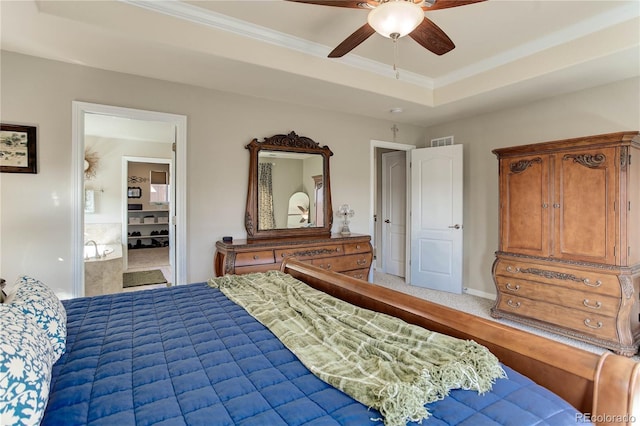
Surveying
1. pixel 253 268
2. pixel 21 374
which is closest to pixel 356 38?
pixel 253 268

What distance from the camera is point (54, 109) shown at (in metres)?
2.85

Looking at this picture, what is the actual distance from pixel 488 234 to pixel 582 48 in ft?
7.50

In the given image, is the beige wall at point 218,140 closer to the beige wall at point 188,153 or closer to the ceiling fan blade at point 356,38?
the beige wall at point 188,153

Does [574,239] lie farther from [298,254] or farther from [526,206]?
[298,254]

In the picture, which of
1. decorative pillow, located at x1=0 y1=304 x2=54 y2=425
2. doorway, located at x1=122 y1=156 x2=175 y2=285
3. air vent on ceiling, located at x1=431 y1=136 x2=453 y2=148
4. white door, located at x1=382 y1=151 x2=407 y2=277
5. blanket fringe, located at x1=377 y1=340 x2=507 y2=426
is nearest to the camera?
decorative pillow, located at x1=0 y1=304 x2=54 y2=425

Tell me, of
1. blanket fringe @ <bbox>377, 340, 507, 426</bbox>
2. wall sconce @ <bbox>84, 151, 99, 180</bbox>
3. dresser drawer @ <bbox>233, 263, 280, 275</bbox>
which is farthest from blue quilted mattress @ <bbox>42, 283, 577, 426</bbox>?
wall sconce @ <bbox>84, 151, 99, 180</bbox>

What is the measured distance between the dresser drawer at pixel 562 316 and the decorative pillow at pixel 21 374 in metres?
3.73

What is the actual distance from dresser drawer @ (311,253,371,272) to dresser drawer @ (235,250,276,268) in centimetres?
54

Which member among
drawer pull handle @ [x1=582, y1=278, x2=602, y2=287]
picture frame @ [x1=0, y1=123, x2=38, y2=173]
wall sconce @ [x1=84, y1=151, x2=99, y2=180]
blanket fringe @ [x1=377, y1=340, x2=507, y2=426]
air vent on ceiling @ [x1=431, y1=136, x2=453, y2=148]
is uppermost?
air vent on ceiling @ [x1=431, y1=136, x2=453, y2=148]

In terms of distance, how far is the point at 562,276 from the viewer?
3062 millimetres

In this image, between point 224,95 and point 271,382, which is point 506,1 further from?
point 271,382

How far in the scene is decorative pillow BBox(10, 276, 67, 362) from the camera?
125 cm

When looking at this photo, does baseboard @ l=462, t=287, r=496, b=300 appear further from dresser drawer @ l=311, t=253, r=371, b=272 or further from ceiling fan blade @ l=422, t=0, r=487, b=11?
ceiling fan blade @ l=422, t=0, r=487, b=11

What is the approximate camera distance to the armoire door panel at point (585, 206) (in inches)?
111
